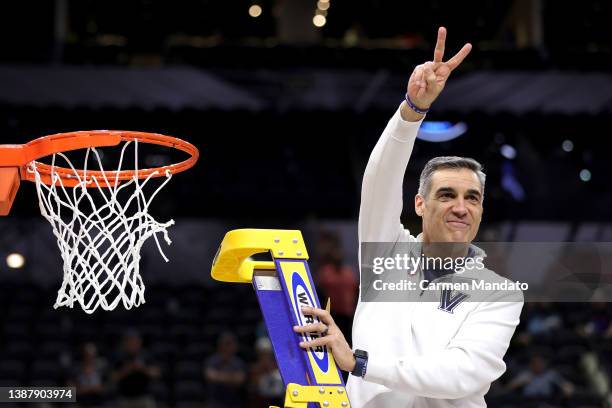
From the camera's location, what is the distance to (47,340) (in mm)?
10859

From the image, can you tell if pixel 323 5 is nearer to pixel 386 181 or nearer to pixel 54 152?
pixel 54 152

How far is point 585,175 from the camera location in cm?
1362

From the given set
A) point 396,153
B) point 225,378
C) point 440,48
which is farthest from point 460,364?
point 225,378

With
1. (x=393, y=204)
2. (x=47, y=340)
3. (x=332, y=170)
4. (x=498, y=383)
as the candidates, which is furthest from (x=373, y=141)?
(x=393, y=204)

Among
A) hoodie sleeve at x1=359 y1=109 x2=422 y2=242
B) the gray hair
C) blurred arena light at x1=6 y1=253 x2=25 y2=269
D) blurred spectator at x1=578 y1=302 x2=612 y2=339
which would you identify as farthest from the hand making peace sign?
blurred arena light at x1=6 y1=253 x2=25 y2=269

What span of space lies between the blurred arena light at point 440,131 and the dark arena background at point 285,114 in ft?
0.10

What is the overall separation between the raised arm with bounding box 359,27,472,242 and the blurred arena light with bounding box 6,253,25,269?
Result: 1018 cm

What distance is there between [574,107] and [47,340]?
312 inches

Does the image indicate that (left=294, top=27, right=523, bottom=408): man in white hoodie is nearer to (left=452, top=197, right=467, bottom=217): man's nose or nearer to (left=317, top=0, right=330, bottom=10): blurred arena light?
(left=452, top=197, right=467, bottom=217): man's nose

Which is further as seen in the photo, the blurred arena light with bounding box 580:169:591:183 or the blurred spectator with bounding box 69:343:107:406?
the blurred arena light with bounding box 580:169:591:183

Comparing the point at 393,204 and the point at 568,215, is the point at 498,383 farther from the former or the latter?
the point at 393,204

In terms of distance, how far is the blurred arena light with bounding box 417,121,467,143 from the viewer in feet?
43.7

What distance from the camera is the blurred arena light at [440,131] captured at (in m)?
13.3

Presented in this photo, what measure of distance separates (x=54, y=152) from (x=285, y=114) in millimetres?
9920
